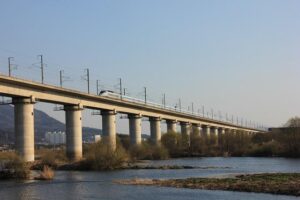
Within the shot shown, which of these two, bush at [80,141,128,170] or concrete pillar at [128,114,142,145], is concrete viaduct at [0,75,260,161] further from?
bush at [80,141,128,170]

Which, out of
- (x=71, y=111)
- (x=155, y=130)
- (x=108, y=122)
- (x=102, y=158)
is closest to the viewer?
(x=102, y=158)

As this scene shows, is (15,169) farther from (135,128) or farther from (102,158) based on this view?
(135,128)

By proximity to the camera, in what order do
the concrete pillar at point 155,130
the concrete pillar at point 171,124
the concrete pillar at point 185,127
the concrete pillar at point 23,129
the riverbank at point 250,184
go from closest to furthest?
the riverbank at point 250,184, the concrete pillar at point 23,129, the concrete pillar at point 155,130, the concrete pillar at point 171,124, the concrete pillar at point 185,127

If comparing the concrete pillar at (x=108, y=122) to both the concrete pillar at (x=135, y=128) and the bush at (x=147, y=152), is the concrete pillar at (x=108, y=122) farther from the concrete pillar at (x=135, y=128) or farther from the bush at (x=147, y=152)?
the concrete pillar at (x=135, y=128)

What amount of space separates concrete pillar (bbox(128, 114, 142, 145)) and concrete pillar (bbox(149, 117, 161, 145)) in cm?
1365

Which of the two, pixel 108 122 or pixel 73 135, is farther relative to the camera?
pixel 108 122

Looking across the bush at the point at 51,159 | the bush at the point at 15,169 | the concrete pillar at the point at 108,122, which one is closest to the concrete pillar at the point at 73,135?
the bush at the point at 51,159

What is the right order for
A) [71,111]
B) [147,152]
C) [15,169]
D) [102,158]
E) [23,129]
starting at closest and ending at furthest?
[15,169]
[23,129]
[102,158]
[71,111]
[147,152]

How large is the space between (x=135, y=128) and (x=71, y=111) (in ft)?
112

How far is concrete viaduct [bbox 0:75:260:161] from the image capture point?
271 feet

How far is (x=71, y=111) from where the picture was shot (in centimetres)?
10119

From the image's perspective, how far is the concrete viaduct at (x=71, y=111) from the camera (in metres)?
82.5

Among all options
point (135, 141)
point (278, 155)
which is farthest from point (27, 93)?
point (278, 155)

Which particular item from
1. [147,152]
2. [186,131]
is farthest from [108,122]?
[186,131]
